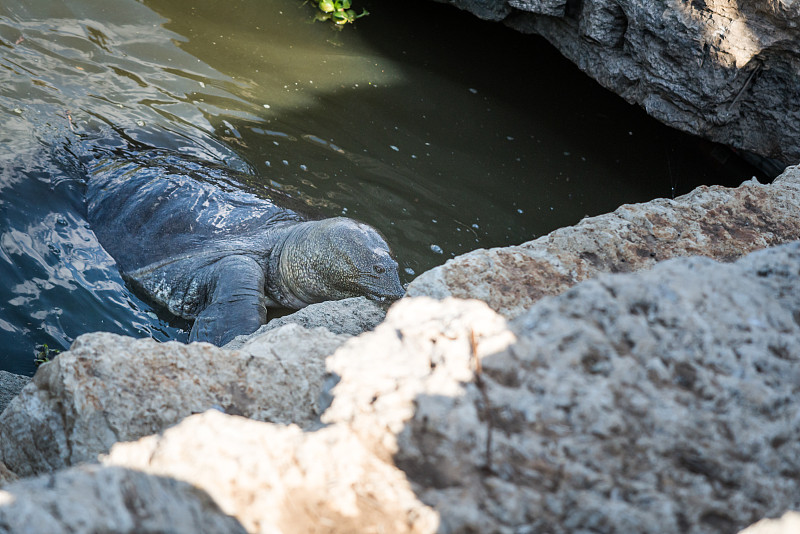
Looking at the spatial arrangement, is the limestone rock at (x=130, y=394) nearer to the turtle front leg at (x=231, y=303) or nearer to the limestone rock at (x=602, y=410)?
the limestone rock at (x=602, y=410)

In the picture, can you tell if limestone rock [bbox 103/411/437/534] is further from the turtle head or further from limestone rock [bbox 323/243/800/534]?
the turtle head

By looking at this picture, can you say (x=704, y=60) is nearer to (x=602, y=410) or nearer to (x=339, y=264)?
(x=339, y=264)

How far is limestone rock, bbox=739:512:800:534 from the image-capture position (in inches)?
59.8

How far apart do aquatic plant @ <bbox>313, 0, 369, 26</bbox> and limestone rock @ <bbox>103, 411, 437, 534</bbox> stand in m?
7.80

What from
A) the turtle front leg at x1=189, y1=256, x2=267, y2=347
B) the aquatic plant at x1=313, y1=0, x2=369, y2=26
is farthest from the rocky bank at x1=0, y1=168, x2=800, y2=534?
the aquatic plant at x1=313, y1=0, x2=369, y2=26

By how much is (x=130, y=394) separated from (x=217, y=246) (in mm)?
3529

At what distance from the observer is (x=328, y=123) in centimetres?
719

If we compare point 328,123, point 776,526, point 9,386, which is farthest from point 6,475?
point 328,123

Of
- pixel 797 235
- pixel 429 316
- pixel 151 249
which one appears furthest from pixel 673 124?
pixel 429 316

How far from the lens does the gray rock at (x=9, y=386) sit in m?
3.46

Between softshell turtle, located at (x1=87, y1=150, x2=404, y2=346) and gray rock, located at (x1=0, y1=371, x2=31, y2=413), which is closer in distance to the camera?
gray rock, located at (x1=0, y1=371, x2=31, y2=413)

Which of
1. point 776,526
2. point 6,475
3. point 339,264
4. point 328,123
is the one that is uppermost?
point 776,526

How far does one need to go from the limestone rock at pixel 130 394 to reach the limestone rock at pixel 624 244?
2.13ft

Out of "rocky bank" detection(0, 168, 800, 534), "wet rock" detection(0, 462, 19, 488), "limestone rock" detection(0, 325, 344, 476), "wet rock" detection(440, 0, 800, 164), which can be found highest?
"wet rock" detection(440, 0, 800, 164)
